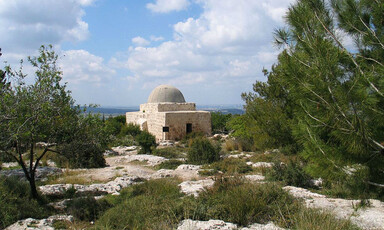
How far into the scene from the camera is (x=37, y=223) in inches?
178

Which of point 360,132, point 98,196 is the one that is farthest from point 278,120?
point 98,196

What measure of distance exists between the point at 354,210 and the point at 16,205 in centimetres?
551

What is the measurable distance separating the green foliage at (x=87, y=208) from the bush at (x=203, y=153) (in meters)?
6.31

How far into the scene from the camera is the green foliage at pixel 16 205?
452 cm

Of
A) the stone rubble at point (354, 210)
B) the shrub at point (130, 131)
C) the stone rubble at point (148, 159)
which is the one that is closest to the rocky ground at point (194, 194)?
the stone rubble at point (354, 210)

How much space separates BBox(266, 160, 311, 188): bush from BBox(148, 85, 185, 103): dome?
17.2m

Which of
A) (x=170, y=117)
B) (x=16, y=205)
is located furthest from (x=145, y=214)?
(x=170, y=117)

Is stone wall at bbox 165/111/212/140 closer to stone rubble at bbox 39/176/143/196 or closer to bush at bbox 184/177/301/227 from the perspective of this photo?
stone rubble at bbox 39/176/143/196

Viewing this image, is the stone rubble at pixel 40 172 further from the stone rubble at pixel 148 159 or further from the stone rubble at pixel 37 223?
the stone rubble at pixel 37 223

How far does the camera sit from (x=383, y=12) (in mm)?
4367

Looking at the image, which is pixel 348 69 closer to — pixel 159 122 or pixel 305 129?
pixel 305 129

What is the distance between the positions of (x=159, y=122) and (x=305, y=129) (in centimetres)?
1694

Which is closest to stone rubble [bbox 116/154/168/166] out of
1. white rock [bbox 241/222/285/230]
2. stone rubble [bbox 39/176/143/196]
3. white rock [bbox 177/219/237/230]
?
stone rubble [bbox 39/176/143/196]

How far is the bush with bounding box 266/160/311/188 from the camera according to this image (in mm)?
7109
